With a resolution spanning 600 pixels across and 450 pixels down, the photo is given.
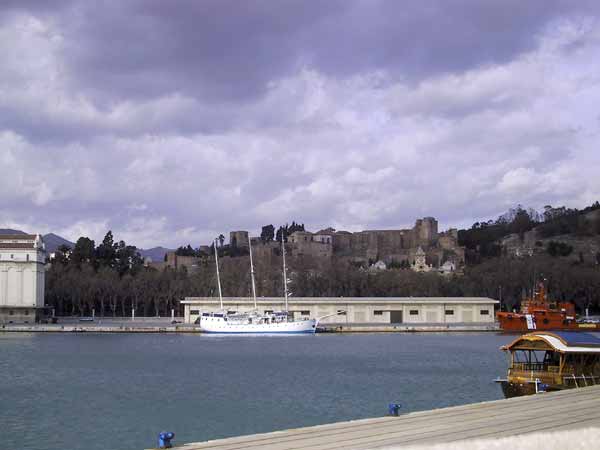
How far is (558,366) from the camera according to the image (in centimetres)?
2923

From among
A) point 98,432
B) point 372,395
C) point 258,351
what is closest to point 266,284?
point 258,351

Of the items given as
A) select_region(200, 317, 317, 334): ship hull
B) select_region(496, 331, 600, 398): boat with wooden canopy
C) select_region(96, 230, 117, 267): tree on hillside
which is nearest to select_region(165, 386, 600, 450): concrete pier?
select_region(496, 331, 600, 398): boat with wooden canopy

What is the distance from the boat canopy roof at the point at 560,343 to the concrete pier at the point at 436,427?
11.4 metres

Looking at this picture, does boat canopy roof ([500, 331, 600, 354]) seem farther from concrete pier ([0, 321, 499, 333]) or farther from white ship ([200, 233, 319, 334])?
concrete pier ([0, 321, 499, 333])

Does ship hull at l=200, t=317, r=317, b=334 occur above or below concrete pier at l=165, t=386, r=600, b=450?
above

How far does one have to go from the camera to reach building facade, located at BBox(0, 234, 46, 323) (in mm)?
86375

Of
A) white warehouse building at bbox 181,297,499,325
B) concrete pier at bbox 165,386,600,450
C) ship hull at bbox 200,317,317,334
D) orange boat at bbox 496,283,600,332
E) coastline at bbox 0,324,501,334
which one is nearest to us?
concrete pier at bbox 165,386,600,450

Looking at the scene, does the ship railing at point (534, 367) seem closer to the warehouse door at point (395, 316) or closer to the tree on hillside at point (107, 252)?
the warehouse door at point (395, 316)

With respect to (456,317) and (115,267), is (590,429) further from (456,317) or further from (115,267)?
(115,267)

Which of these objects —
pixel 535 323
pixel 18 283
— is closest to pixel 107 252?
pixel 18 283

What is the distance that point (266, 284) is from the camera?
353ft

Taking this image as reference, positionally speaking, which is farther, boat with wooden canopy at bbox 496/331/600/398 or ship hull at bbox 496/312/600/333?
ship hull at bbox 496/312/600/333

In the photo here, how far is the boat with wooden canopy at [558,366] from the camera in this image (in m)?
28.6

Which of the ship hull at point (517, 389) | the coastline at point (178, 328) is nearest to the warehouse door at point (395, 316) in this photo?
the coastline at point (178, 328)
